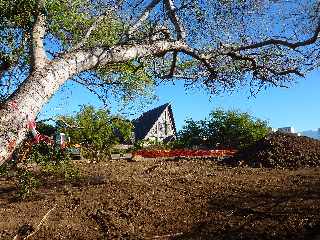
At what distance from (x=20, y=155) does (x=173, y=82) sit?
436 cm

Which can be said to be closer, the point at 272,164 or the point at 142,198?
the point at 142,198

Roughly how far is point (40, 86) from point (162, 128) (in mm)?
47055

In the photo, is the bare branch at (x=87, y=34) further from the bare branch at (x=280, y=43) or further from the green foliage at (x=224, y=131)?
the green foliage at (x=224, y=131)

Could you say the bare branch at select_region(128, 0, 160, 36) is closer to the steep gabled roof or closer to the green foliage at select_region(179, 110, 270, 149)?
the green foliage at select_region(179, 110, 270, 149)

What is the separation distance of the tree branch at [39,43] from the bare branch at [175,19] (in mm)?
1926

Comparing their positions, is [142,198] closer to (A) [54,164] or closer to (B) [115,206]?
(B) [115,206]

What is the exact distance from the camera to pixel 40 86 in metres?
4.20

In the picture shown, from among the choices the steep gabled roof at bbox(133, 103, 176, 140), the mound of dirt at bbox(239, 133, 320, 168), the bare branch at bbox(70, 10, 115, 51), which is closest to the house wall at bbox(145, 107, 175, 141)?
the steep gabled roof at bbox(133, 103, 176, 140)

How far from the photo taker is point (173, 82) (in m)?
8.79

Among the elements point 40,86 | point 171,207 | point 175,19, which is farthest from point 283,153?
point 40,86

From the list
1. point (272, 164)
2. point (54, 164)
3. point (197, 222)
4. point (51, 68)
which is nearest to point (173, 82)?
point (197, 222)

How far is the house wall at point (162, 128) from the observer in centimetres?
4991

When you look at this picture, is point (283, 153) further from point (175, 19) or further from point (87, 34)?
point (87, 34)

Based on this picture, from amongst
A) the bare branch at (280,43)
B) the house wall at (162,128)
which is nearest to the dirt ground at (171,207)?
the bare branch at (280,43)
